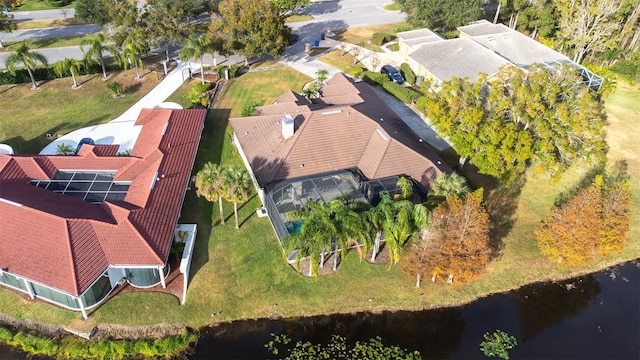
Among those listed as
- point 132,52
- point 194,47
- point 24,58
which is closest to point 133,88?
point 132,52

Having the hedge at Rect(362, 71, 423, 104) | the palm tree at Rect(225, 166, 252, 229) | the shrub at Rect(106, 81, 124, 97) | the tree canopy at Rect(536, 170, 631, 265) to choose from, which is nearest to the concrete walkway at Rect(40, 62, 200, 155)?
the shrub at Rect(106, 81, 124, 97)

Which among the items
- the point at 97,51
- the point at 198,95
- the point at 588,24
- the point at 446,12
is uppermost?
the point at 588,24

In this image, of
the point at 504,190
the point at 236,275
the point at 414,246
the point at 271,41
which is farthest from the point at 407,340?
the point at 271,41

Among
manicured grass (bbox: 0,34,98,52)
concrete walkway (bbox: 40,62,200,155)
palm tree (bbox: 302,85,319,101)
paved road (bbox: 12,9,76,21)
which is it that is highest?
paved road (bbox: 12,9,76,21)

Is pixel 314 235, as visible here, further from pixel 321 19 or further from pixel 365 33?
pixel 321 19

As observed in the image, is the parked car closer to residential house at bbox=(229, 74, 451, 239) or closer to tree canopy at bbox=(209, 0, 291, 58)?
tree canopy at bbox=(209, 0, 291, 58)
